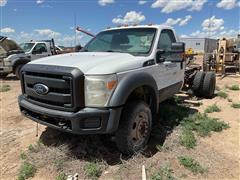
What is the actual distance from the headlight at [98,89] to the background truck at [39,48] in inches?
443

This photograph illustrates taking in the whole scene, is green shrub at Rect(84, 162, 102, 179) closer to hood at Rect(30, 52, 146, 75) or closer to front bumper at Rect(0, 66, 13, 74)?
hood at Rect(30, 52, 146, 75)

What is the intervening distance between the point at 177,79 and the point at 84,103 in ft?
9.17

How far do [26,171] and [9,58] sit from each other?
33.8 feet

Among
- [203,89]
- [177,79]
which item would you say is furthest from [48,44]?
[177,79]

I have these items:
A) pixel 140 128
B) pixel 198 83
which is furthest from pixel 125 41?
pixel 198 83

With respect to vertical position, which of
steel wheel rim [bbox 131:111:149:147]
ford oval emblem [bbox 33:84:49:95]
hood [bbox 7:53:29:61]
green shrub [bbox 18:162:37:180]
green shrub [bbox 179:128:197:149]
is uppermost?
hood [bbox 7:53:29:61]

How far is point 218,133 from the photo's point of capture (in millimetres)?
5031

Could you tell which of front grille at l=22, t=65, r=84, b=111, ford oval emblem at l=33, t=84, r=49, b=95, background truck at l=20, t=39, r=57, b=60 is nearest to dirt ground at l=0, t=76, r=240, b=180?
front grille at l=22, t=65, r=84, b=111

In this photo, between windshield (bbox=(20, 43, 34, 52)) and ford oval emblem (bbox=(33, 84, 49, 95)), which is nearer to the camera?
ford oval emblem (bbox=(33, 84, 49, 95))

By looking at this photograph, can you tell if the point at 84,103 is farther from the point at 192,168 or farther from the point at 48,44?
the point at 48,44

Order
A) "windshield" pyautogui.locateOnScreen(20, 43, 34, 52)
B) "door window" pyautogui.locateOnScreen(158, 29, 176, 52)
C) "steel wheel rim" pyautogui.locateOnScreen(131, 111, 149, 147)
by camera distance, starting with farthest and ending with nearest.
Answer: "windshield" pyautogui.locateOnScreen(20, 43, 34, 52), "door window" pyautogui.locateOnScreen(158, 29, 176, 52), "steel wheel rim" pyautogui.locateOnScreen(131, 111, 149, 147)

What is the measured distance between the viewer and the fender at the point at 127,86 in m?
3.41

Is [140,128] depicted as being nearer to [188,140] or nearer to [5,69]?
[188,140]

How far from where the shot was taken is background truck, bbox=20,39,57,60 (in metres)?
13.9
